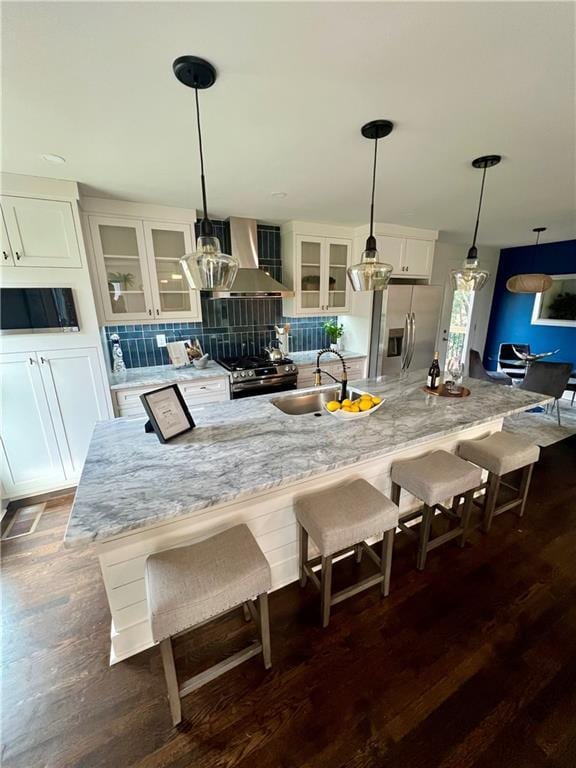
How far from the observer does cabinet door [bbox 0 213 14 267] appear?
2.13 metres

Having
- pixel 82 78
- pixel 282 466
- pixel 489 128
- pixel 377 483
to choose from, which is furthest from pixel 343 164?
pixel 377 483

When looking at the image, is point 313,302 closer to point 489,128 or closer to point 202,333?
point 202,333

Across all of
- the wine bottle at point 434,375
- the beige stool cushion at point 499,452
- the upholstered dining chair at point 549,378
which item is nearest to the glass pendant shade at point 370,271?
the wine bottle at point 434,375

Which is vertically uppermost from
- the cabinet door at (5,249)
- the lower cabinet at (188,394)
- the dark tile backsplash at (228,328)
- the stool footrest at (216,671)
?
the cabinet door at (5,249)

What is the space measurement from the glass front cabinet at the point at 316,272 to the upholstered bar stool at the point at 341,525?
2617 mm

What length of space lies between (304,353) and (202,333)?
4.56ft

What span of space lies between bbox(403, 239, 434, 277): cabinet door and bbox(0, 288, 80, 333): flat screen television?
3.72 m

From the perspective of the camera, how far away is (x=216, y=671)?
1252 mm

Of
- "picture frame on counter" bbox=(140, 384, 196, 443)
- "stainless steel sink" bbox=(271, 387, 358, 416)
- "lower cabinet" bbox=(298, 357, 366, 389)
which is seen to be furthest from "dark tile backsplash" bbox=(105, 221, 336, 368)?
"picture frame on counter" bbox=(140, 384, 196, 443)

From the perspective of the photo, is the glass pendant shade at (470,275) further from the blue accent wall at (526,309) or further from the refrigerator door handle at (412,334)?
the blue accent wall at (526,309)

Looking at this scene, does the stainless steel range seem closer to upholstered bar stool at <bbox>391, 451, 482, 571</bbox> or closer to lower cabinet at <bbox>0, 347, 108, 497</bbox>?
lower cabinet at <bbox>0, 347, 108, 497</bbox>

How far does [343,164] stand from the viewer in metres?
2.00

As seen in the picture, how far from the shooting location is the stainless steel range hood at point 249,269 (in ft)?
10.7

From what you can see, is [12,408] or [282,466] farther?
[12,408]
